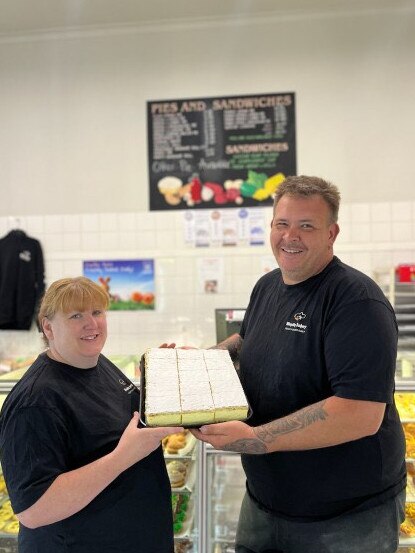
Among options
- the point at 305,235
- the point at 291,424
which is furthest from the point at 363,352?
the point at 305,235

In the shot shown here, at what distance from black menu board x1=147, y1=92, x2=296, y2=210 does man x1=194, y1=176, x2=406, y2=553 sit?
2.55 m

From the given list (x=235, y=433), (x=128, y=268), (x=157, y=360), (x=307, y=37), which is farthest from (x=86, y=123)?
(x=235, y=433)

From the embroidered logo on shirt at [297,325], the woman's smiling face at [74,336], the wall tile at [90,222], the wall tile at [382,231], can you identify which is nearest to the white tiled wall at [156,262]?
the wall tile at [90,222]

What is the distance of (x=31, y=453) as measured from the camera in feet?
4.00

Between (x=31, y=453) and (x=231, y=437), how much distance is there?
0.56 meters

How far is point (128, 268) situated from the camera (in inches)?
168

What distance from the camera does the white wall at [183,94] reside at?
399 centimetres

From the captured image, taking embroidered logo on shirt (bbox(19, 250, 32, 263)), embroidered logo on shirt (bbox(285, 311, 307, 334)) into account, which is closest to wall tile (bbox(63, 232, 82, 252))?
embroidered logo on shirt (bbox(19, 250, 32, 263))

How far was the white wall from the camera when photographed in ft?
13.1

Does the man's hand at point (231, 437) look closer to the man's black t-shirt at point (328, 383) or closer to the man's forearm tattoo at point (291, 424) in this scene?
the man's forearm tattoo at point (291, 424)

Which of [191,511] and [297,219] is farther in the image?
[191,511]

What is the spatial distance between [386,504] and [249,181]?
3.11 metres

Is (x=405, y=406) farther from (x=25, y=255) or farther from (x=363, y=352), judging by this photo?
(x=25, y=255)

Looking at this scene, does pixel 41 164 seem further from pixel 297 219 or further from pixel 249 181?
pixel 297 219
